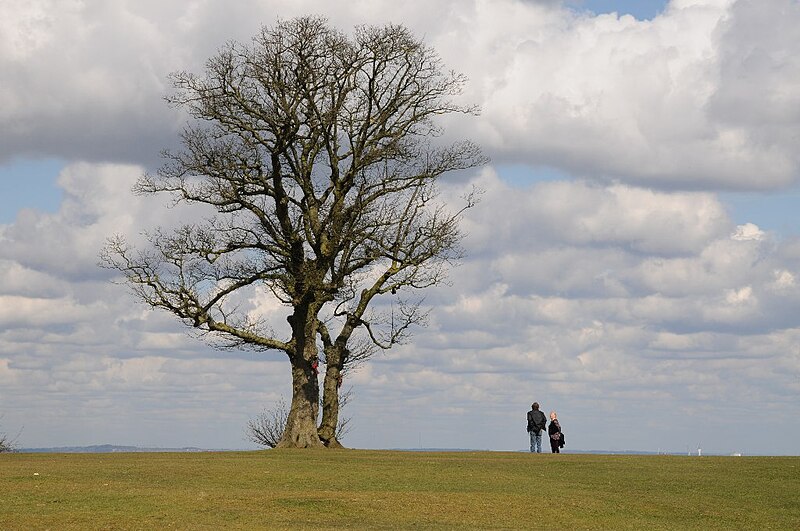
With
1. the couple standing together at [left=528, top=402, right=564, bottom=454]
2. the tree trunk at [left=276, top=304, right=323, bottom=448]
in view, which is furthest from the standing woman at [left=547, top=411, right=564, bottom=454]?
the tree trunk at [left=276, top=304, right=323, bottom=448]

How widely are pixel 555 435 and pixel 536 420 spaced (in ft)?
3.83

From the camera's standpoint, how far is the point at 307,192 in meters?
50.2

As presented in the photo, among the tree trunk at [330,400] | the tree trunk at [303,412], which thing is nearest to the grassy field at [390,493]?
the tree trunk at [303,412]

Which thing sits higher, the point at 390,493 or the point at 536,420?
the point at 536,420

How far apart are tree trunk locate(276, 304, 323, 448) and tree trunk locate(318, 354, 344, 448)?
5.41ft

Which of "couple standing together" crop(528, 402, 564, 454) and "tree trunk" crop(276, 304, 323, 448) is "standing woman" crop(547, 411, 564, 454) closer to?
"couple standing together" crop(528, 402, 564, 454)

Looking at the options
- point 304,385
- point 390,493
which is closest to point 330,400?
point 304,385

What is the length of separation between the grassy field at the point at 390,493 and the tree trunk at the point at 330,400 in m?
11.4

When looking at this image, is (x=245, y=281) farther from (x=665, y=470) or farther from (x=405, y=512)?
(x=405, y=512)

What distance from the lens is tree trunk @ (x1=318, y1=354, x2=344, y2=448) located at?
5181cm

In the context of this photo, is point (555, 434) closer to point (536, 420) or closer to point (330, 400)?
point (536, 420)

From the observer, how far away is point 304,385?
1962 inches

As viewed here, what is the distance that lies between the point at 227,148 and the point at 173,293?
19.9ft

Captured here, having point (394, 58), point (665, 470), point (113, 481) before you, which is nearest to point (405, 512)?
point (113, 481)
